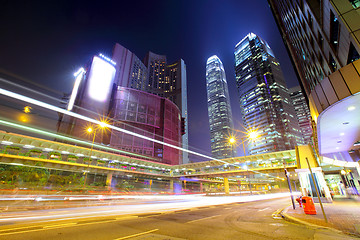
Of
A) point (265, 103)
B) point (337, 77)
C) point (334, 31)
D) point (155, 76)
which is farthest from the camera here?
point (155, 76)

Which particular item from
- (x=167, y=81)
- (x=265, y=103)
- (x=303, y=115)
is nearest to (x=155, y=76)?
(x=167, y=81)

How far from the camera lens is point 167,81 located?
164 meters

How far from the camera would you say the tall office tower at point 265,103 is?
481ft

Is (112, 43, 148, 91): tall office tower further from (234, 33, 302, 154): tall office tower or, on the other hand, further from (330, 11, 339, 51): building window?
(330, 11, 339, 51): building window

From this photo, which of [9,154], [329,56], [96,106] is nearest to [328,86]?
[329,56]

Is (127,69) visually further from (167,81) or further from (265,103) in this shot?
(265,103)

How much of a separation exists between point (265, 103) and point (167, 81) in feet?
329

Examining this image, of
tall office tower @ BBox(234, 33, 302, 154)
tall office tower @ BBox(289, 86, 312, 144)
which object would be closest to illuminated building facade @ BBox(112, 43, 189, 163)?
tall office tower @ BBox(234, 33, 302, 154)

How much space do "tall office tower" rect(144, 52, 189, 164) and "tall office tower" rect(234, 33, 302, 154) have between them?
71186 mm

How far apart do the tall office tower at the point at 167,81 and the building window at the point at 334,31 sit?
13933 cm

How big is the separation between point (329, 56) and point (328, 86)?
9.24m

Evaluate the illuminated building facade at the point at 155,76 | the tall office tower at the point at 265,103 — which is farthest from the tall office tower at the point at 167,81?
the tall office tower at the point at 265,103

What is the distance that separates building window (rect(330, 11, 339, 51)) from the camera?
37.1 feet

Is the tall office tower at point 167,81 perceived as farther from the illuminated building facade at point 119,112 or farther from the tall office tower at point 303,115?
the tall office tower at point 303,115
